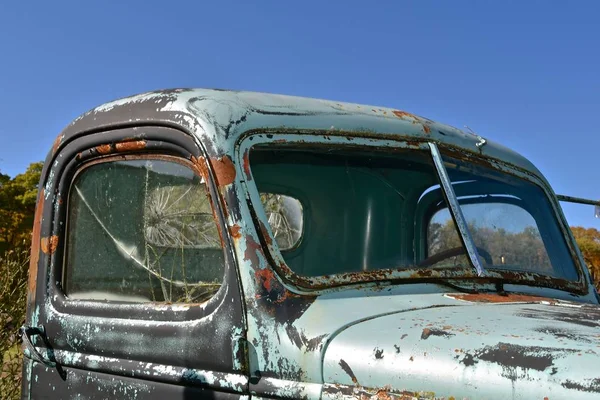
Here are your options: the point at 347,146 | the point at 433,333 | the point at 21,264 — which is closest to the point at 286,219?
the point at 347,146

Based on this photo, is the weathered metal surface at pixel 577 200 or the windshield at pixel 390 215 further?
the weathered metal surface at pixel 577 200

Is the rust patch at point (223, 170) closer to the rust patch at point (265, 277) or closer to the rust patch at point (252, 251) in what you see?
the rust patch at point (252, 251)

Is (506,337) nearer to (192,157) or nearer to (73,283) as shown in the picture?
(192,157)

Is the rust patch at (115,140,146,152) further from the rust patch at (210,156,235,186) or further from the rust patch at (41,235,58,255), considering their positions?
the rust patch at (41,235,58,255)

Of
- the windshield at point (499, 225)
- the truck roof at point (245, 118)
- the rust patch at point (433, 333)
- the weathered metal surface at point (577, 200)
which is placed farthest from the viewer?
the weathered metal surface at point (577, 200)

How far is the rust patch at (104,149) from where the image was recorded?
8.78 ft

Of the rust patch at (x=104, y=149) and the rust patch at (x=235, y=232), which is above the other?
the rust patch at (x=104, y=149)

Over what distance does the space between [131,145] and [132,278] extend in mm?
469

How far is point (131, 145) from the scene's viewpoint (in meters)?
2.57

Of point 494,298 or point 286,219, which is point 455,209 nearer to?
point 494,298

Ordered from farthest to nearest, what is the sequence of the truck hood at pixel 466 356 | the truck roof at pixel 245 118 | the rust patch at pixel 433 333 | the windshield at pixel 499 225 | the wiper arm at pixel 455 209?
the windshield at pixel 499 225 → the wiper arm at pixel 455 209 → the truck roof at pixel 245 118 → the rust patch at pixel 433 333 → the truck hood at pixel 466 356

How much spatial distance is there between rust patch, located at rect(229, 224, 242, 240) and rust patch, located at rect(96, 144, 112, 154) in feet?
2.34

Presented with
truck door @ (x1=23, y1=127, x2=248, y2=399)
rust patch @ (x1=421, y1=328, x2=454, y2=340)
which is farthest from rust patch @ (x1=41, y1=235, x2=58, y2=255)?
rust patch @ (x1=421, y1=328, x2=454, y2=340)

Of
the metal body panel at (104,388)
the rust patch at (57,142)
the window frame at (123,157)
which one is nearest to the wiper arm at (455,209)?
the window frame at (123,157)
